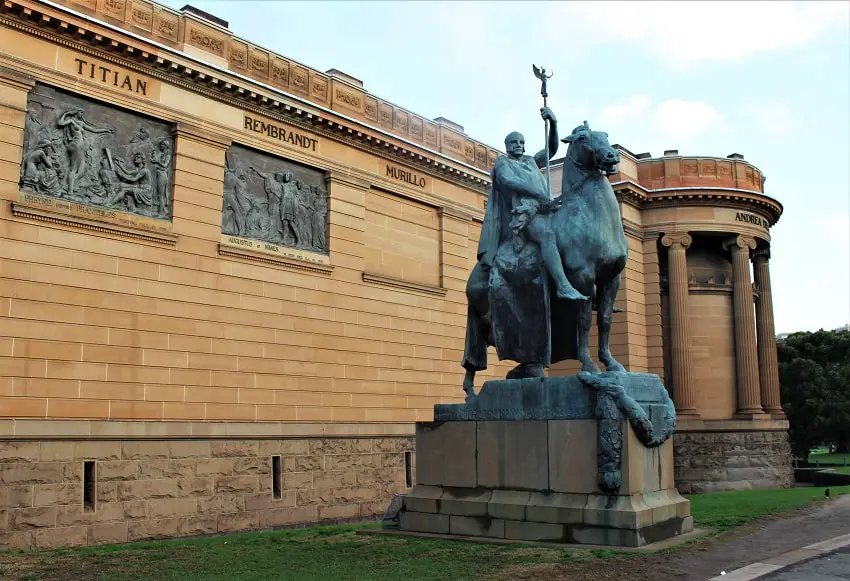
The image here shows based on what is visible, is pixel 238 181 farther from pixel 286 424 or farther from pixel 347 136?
pixel 286 424

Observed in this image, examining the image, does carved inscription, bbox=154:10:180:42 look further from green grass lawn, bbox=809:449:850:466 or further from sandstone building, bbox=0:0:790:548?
green grass lawn, bbox=809:449:850:466

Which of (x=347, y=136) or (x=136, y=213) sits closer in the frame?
(x=136, y=213)

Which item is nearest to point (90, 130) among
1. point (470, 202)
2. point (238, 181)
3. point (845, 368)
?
point (238, 181)

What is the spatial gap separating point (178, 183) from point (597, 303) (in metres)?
13.6

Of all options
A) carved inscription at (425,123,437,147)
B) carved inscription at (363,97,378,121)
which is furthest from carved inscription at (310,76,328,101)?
carved inscription at (425,123,437,147)

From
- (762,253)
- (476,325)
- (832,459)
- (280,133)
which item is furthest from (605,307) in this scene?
(832,459)

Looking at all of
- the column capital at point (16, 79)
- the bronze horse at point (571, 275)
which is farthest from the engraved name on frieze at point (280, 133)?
the bronze horse at point (571, 275)

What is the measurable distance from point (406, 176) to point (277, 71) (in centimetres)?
615

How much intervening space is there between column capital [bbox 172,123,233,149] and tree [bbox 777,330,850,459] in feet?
181

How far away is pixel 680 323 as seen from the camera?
38.3 metres

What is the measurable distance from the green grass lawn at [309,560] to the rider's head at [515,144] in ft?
19.5

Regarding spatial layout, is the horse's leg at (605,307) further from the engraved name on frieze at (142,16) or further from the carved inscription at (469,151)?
the carved inscription at (469,151)

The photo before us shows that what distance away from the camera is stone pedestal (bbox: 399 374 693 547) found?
10094 millimetres

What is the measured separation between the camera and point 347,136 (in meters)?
26.1
